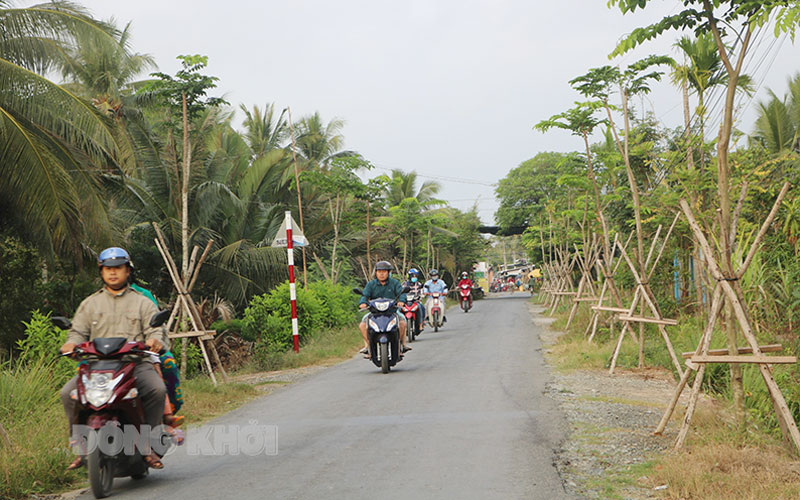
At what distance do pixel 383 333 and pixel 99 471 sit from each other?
25.2 ft

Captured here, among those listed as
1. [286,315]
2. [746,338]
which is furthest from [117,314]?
[286,315]

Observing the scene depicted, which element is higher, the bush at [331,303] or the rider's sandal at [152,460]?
the bush at [331,303]

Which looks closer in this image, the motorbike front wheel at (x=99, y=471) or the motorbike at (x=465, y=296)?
the motorbike front wheel at (x=99, y=471)

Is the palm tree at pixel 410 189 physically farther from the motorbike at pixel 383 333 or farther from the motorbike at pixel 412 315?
the motorbike at pixel 383 333

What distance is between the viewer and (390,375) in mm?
12969

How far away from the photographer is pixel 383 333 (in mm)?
13133

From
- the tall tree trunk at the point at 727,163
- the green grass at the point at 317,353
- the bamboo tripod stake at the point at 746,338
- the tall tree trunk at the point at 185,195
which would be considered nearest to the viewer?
the bamboo tripod stake at the point at 746,338

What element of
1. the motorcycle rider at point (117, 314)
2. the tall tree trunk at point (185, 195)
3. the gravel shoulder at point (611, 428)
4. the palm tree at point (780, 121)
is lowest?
the gravel shoulder at point (611, 428)

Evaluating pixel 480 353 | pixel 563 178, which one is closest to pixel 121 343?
pixel 480 353

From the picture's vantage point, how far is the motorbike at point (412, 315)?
20438 mm

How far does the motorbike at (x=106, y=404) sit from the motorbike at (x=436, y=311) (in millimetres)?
18292

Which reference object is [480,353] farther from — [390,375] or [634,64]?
[634,64]

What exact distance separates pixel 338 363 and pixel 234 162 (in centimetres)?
1448

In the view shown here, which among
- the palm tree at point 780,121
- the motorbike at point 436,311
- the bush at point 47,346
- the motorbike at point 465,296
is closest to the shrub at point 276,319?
the motorbike at point 436,311
